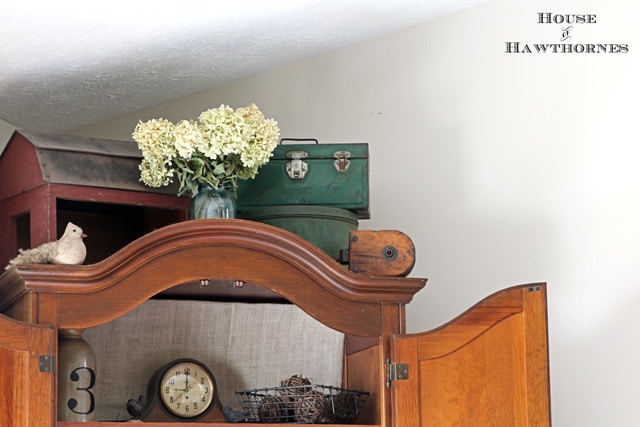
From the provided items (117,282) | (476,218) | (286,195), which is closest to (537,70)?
(476,218)

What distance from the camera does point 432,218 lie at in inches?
118

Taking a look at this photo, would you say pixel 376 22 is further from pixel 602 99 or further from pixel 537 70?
pixel 602 99

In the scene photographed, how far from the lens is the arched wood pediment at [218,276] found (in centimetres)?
225

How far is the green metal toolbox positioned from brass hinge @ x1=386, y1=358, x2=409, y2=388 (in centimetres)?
45

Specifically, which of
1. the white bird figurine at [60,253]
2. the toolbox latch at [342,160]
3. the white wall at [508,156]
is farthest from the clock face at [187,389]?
the white wall at [508,156]

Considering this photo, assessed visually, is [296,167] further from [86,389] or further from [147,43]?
[86,389]

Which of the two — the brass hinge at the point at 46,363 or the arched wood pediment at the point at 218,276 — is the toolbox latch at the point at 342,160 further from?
the brass hinge at the point at 46,363

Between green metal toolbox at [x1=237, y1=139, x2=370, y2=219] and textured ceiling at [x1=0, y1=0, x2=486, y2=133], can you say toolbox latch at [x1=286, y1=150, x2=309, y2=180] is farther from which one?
textured ceiling at [x1=0, y1=0, x2=486, y2=133]

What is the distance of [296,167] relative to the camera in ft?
8.60

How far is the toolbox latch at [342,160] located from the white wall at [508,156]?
0.44 m

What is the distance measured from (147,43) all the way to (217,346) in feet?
2.45

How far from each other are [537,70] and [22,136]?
128 centimetres

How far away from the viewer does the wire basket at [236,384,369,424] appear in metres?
2.42

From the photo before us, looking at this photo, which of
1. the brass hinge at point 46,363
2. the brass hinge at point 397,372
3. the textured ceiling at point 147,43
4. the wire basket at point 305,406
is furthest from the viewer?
the textured ceiling at point 147,43
